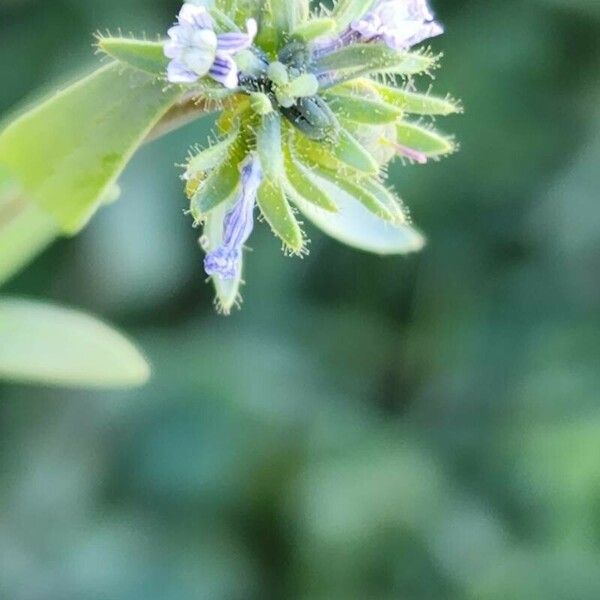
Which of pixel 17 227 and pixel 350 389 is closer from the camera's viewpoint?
pixel 17 227

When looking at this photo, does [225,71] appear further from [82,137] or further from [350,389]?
[350,389]

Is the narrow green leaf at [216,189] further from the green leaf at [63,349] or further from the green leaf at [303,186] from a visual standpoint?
the green leaf at [63,349]

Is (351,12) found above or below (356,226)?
above

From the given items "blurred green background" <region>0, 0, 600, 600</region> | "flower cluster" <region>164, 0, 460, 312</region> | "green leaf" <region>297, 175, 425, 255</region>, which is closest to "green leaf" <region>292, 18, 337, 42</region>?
"flower cluster" <region>164, 0, 460, 312</region>

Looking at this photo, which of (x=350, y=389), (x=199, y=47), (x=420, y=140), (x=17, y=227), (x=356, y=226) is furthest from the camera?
(x=350, y=389)

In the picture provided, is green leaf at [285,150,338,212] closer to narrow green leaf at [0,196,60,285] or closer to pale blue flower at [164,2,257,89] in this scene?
pale blue flower at [164,2,257,89]

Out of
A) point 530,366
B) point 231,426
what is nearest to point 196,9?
point 231,426

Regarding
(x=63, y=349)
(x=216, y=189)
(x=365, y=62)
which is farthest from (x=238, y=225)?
(x=63, y=349)
